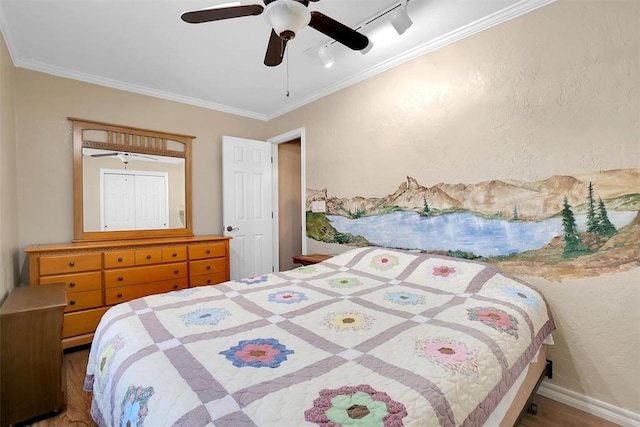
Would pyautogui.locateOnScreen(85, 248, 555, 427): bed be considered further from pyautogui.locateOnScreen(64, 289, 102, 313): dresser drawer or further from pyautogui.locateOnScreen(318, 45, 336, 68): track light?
pyautogui.locateOnScreen(318, 45, 336, 68): track light

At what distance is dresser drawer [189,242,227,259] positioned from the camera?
10.3 feet

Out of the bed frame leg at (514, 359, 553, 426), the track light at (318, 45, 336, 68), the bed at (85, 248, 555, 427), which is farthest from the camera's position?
the track light at (318, 45, 336, 68)

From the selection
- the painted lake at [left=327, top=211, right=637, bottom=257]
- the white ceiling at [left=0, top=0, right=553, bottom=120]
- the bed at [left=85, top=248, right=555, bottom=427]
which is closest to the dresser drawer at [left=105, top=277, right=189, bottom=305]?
the bed at [left=85, top=248, right=555, bottom=427]

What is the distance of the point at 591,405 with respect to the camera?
175 centimetres

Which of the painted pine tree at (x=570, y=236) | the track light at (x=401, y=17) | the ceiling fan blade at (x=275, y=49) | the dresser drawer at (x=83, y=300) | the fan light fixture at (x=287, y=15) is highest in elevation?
the track light at (x=401, y=17)

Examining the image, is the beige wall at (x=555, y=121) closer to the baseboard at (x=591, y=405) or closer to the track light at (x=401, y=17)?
the baseboard at (x=591, y=405)

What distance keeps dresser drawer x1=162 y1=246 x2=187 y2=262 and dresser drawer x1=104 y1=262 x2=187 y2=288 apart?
5 cm

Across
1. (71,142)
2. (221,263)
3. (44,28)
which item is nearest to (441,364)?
(221,263)

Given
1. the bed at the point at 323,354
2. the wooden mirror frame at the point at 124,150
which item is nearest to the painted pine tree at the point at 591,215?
the bed at the point at 323,354

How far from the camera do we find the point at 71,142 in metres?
2.87

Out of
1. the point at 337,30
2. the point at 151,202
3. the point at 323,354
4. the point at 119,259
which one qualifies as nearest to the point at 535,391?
the point at 323,354

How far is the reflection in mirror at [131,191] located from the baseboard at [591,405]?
3659 mm

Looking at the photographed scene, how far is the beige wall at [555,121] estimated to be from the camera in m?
1.65

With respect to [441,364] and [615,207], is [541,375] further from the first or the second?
[441,364]
